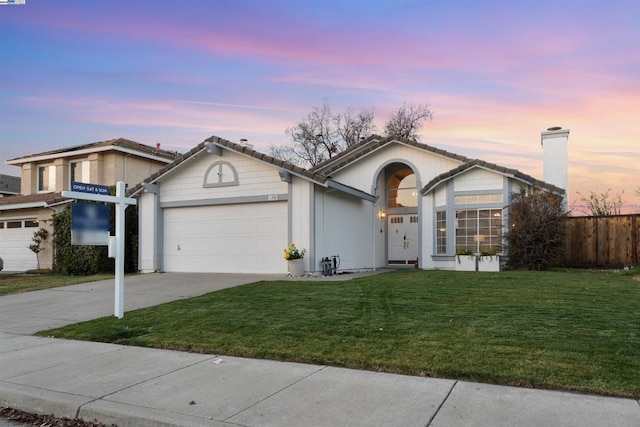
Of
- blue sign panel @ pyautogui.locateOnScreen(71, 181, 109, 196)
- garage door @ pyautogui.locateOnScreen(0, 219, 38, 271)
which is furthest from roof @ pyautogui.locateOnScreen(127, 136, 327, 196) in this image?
garage door @ pyautogui.locateOnScreen(0, 219, 38, 271)

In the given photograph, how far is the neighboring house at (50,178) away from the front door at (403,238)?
43.6ft

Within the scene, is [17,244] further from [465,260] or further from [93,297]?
[465,260]

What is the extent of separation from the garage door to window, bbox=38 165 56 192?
8.58ft

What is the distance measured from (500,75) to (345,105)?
89.0 feet

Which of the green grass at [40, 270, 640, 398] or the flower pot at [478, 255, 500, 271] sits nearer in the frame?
the green grass at [40, 270, 640, 398]

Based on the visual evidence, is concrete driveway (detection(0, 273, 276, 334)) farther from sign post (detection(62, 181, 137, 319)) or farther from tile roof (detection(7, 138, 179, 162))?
tile roof (detection(7, 138, 179, 162))

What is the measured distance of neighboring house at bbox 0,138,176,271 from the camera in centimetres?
2284

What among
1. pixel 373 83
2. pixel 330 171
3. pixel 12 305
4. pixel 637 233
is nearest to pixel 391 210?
pixel 330 171

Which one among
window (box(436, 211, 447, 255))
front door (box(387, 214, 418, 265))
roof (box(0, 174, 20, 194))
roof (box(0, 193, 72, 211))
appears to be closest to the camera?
window (box(436, 211, 447, 255))

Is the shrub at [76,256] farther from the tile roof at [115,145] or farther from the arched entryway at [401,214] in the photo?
the arched entryway at [401,214]

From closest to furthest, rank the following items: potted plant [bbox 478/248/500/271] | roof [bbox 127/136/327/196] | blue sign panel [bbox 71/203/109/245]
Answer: blue sign panel [bbox 71/203/109/245] < roof [bbox 127/136/327/196] < potted plant [bbox 478/248/500/271]

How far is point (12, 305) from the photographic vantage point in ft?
37.5

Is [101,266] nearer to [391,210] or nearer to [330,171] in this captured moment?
[330,171]

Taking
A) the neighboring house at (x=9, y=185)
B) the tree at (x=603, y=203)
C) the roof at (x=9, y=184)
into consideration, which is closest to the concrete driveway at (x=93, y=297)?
the tree at (x=603, y=203)
